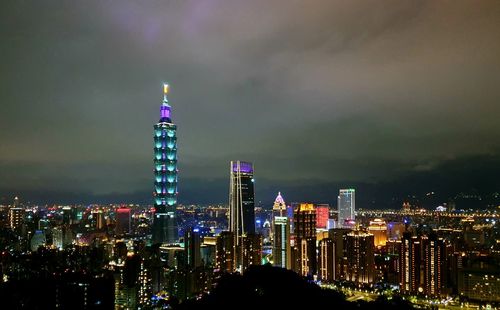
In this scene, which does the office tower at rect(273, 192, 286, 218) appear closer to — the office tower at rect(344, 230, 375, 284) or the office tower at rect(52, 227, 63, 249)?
the office tower at rect(344, 230, 375, 284)

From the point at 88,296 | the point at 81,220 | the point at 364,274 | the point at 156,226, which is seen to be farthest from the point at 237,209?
the point at 88,296

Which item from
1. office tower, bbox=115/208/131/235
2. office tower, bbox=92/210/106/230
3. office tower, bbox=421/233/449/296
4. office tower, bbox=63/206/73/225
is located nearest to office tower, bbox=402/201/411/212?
office tower, bbox=115/208/131/235

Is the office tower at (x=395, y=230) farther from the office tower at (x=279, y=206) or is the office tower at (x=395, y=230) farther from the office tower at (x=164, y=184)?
the office tower at (x=164, y=184)

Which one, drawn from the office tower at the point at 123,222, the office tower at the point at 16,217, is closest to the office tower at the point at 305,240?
the office tower at the point at 123,222

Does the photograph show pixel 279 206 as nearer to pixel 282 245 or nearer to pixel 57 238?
pixel 282 245

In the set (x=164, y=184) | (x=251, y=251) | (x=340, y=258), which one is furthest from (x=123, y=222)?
(x=340, y=258)

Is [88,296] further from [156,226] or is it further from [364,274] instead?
[156,226]
